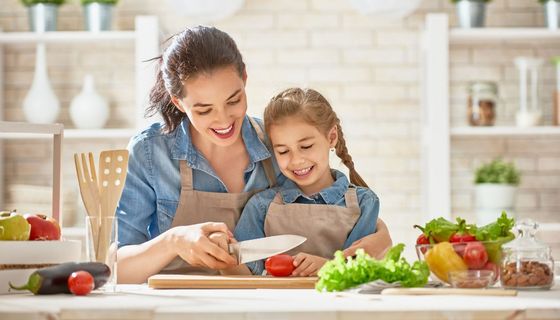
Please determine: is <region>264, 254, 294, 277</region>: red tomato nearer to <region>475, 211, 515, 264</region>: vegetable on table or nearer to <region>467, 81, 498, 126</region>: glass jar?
<region>475, 211, 515, 264</region>: vegetable on table

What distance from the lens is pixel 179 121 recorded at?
305cm

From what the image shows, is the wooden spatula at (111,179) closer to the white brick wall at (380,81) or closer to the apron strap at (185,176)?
Result: the apron strap at (185,176)

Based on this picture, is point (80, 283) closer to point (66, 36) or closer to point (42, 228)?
point (42, 228)

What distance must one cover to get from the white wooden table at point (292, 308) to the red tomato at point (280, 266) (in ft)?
1.88

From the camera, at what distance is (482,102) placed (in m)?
5.32

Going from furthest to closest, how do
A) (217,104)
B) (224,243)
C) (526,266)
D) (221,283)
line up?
(217,104)
(224,243)
(221,283)
(526,266)

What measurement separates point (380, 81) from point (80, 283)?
371 centimetres

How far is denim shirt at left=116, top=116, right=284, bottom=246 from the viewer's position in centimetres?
295

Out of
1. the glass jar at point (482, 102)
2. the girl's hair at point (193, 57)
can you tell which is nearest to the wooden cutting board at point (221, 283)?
the girl's hair at point (193, 57)

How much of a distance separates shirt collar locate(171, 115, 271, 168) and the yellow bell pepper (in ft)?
2.87

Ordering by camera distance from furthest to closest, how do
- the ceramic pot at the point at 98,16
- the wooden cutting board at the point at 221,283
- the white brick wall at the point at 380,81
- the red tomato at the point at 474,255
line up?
the white brick wall at the point at 380,81, the ceramic pot at the point at 98,16, the wooden cutting board at the point at 221,283, the red tomato at the point at 474,255

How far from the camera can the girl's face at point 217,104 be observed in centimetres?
279

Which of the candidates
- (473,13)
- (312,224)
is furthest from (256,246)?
(473,13)

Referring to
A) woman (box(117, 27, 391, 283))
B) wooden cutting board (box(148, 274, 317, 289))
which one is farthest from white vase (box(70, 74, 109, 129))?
wooden cutting board (box(148, 274, 317, 289))
